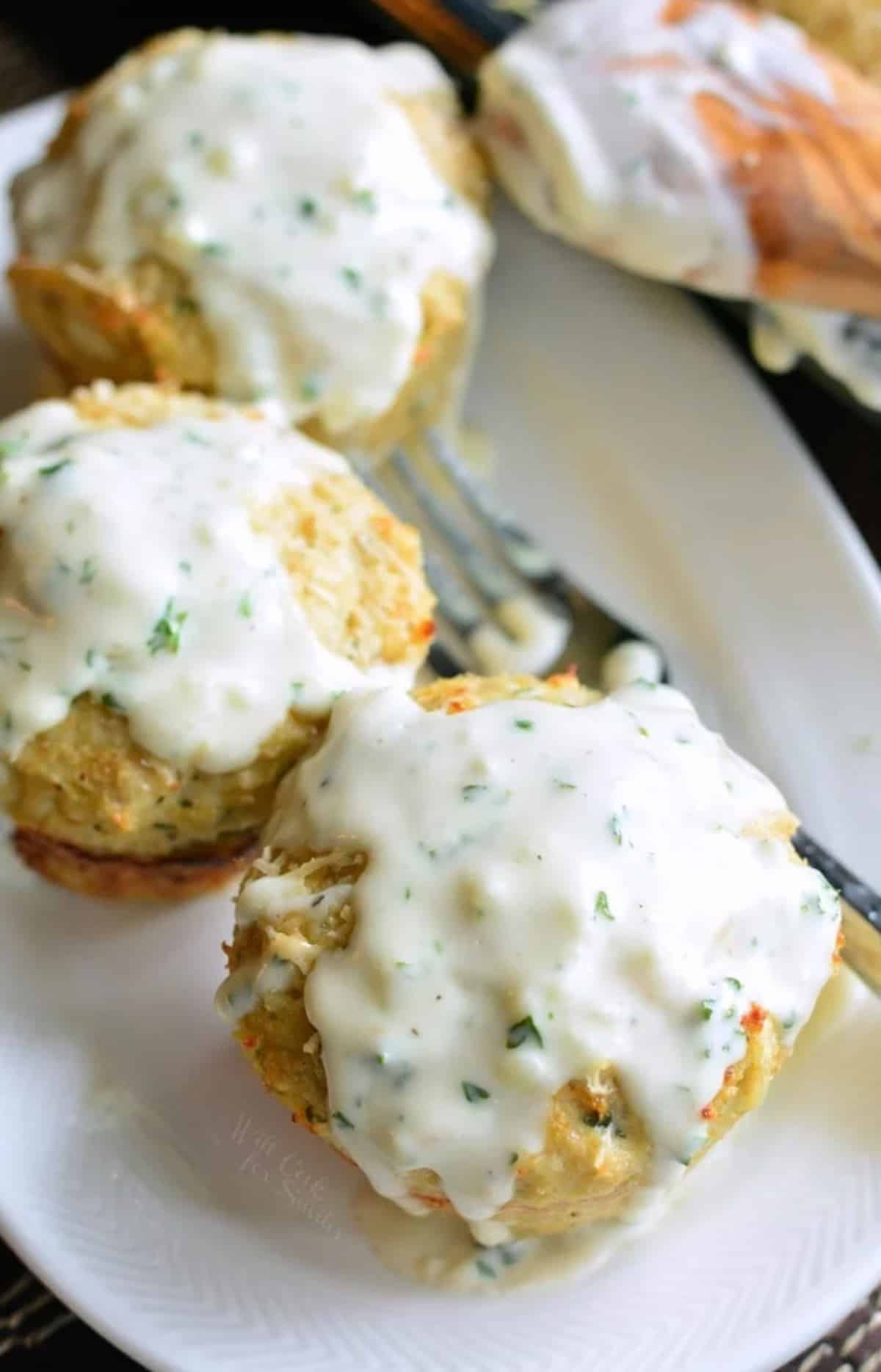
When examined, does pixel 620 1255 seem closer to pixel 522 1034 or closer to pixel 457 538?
pixel 522 1034

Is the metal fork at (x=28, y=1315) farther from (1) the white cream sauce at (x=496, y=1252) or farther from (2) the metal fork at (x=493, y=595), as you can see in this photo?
(2) the metal fork at (x=493, y=595)

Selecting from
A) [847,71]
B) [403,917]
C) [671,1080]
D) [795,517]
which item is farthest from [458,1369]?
[847,71]

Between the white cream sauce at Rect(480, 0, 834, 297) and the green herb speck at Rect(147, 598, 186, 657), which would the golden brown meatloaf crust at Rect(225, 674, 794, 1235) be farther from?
the white cream sauce at Rect(480, 0, 834, 297)

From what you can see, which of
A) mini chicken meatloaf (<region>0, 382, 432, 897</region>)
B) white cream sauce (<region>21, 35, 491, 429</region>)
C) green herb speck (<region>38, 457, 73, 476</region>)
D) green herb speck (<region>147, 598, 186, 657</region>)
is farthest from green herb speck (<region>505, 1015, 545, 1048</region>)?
white cream sauce (<region>21, 35, 491, 429</region>)

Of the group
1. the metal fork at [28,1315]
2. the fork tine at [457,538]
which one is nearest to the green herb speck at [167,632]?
the fork tine at [457,538]

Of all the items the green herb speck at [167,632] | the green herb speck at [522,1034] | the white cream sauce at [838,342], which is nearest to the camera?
the green herb speck at [522,1034]

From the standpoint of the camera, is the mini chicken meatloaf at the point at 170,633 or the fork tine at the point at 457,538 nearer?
the mini chicken meatloaf at the point at 170,633

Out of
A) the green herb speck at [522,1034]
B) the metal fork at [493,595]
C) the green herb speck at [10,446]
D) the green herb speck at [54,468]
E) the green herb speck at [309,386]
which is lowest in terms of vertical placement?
the metal fork at [493,595]
